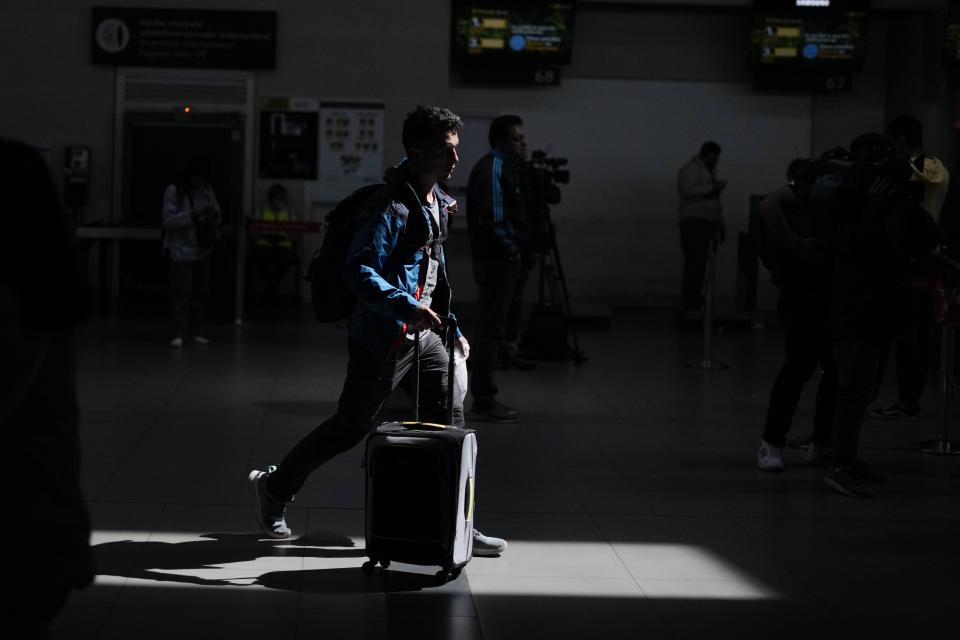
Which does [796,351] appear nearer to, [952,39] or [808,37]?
[952,39]

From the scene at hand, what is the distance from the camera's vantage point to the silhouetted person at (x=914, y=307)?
22.7ft

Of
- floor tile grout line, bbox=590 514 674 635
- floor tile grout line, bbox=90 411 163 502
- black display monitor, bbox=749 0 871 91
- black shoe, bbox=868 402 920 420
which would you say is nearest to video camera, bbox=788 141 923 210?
floor tile grout line, bbox=590 514 674 635

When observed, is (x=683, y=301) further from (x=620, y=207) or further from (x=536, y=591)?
(x=536, y=591)

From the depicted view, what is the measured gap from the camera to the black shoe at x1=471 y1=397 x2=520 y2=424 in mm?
7395

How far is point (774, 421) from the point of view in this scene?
20.3 feet

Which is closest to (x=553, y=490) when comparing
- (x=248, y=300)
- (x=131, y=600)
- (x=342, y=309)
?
(x=342, y=309)

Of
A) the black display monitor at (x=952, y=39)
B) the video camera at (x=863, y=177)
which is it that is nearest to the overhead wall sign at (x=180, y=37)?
the black display monitor at (x=952, y=39)

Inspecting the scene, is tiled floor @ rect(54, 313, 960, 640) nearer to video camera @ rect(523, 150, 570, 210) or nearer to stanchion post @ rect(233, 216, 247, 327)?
video camera @ rect(523, 150, 570, 210)

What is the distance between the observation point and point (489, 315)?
7312 millimetres

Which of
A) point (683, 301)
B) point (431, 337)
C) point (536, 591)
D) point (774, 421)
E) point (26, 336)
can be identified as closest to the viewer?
point (26, 336)

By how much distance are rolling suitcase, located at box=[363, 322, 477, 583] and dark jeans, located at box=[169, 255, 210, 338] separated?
6755 millimetres

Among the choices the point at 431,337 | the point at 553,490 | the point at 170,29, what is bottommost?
the point at 553,490

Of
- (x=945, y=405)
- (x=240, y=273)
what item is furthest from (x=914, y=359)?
(x=240, y=273)

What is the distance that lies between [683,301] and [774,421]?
7471 millimetres
